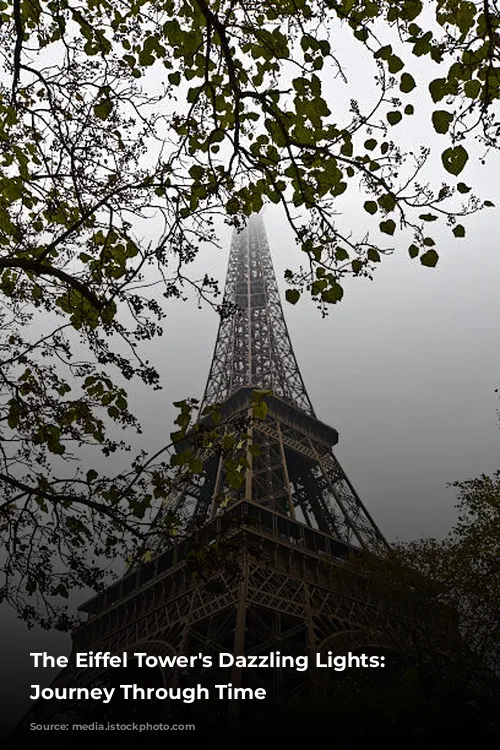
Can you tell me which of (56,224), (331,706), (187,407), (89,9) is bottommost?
(331,706)

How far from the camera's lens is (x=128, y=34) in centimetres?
675

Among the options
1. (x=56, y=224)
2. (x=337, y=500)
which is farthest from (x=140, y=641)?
(x=56, y=224)

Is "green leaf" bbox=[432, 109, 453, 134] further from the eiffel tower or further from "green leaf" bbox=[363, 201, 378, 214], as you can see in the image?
the eiffel tower

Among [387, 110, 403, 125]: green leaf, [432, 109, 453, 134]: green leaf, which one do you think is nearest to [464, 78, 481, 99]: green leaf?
[432, 109, 453, 134]: green leaf

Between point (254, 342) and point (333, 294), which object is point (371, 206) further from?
point (254, 342)

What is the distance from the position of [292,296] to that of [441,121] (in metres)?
2.34

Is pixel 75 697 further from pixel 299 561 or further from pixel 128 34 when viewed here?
pixel 128 34

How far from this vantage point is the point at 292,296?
6.23m

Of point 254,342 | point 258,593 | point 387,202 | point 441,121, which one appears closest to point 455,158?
point 441,121

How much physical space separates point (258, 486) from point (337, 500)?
4.88 m

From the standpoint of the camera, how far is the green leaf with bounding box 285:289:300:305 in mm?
6152

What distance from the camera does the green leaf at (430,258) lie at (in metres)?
5.39

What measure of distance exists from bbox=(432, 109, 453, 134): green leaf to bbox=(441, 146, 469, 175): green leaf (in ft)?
0.58

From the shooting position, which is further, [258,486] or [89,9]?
[258,486]
